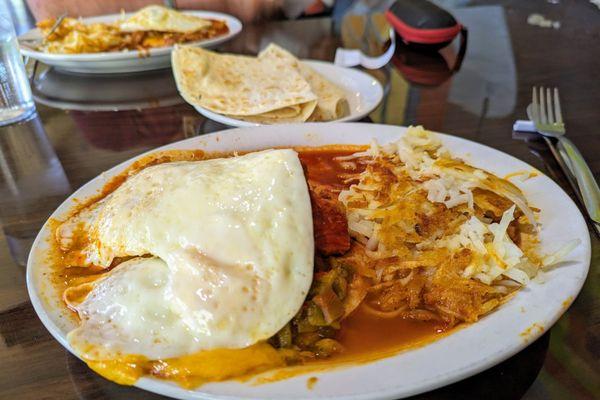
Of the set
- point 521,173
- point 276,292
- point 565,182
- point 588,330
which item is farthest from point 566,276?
point 565,182

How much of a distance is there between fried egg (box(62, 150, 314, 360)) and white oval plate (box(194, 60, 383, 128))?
0.99 m

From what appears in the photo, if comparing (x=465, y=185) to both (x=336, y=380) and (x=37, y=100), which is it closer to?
(x=336, y=380)

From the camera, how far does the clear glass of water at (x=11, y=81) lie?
8.62 ft

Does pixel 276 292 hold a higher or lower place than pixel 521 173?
higher

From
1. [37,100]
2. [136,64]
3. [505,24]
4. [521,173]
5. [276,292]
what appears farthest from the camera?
[505,24]

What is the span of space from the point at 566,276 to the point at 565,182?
924mm

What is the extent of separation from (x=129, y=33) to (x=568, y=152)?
2.92 meters

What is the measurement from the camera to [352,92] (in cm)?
279

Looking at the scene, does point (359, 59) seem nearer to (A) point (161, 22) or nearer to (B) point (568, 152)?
(A) point (161, 22)

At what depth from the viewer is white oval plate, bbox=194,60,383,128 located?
238 centimetres

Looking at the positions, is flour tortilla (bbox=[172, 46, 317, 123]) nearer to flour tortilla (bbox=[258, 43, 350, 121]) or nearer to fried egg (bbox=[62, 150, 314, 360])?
flour tortilla (bbox=[258, 43, 350, 121])

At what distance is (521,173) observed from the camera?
1.79 metres

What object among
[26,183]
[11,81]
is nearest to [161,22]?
[11,81]

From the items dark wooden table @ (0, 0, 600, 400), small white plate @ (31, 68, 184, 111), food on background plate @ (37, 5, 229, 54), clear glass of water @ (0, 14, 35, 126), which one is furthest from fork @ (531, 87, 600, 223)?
clear glass of water @ (0, 14, 35, 126)
